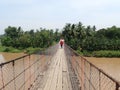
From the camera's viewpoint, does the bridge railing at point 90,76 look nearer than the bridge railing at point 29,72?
Yes

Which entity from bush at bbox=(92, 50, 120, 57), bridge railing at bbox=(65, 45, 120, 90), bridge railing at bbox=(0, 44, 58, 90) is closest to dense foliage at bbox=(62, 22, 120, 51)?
bush at bbox=(92, 50, 120, 57)

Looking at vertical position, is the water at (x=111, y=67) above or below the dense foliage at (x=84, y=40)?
below

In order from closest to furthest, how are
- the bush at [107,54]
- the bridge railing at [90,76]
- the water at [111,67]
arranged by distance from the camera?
the bridge railing at [90,76]
the water at [111,67]
the bush at [107,54]

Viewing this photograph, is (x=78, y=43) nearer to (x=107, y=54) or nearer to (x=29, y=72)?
(x=107, y=54)

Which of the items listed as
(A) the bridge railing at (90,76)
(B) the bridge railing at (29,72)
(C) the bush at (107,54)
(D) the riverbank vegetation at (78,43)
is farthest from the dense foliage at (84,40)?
(A) the bridge railing at (90,76)

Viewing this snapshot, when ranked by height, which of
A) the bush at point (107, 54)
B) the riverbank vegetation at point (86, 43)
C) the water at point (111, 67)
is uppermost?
the riverbank vegetation at point (86, 43)

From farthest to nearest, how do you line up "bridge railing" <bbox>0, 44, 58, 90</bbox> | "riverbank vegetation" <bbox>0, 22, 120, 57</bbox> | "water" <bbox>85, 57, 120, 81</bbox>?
"riverbank vegetation" <bbox>0, 22, 120, 57</bbox>
"water" <bbox>85, 57, 120, 81</bbox>
"bridge railing" <bbox>0, 44, 58, 90</bbox>

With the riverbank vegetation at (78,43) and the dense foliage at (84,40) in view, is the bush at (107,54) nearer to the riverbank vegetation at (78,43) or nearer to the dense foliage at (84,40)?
the riverbank vegetation at (78,43)

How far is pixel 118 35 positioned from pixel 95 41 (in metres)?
17.8

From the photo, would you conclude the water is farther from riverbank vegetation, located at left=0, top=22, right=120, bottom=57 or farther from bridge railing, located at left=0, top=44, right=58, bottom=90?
riverbank vegetation, located at left=0, top=22, right=120, bottom=57

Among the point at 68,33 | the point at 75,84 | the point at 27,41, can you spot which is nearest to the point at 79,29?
the point at 68,33

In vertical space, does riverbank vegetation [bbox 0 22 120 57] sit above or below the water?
above

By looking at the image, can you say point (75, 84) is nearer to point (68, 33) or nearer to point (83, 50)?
point (83, 50)

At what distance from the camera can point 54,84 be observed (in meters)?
7.11
